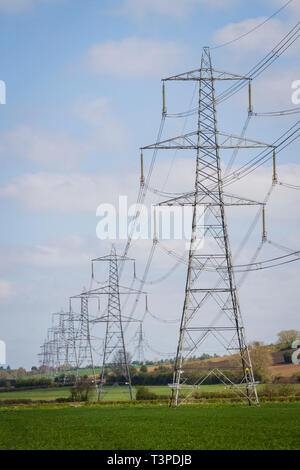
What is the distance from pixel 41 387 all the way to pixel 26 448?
9890 centimetres

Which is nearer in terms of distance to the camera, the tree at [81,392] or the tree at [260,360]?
the tree at [81,392]

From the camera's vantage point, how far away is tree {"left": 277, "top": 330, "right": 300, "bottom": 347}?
13540cm

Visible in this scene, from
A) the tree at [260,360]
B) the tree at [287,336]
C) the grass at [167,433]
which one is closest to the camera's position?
the grass at [167,433]

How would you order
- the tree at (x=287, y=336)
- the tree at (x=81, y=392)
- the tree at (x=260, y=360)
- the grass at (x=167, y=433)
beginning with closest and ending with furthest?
the grass at (x=167, y=433) < the tree at (x=81, y=392) < the tree at (x=260, y=360) < the tree at (x=287, y=336)

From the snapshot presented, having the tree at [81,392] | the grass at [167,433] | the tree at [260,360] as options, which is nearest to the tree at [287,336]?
the tree at [260,360]

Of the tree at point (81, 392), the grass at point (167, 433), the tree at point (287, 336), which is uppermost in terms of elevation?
the tree at point (287, 336)

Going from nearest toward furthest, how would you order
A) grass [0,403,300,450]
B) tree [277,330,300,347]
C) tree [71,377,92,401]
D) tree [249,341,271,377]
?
grass [0,403,300,450] < tree [71,377,92,401] < tree [249,341,271,377] < tree [277,330,300,347]

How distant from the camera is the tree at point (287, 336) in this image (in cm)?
13540

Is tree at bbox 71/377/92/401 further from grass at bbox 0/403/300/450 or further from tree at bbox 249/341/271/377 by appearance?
grass at bbox 0/403/300/450

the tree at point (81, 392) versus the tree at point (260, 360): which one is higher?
the tree at point (260, 360)

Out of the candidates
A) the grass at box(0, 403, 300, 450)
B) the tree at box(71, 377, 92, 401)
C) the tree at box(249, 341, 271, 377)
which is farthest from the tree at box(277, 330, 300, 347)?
the grass at box(0, 403, 300, 450)

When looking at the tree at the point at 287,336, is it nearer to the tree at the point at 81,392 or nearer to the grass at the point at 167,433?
the tree at the point at 81,392
